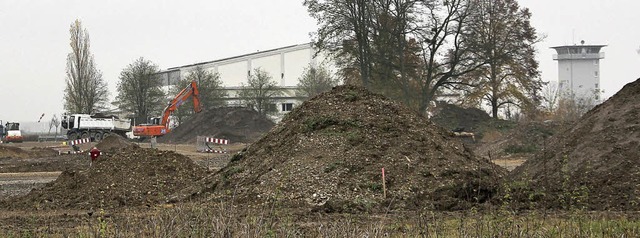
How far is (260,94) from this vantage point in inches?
3063

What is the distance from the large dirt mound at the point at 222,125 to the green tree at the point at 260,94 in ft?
9.48

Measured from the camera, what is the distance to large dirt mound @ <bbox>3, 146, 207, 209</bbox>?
60.2 feet

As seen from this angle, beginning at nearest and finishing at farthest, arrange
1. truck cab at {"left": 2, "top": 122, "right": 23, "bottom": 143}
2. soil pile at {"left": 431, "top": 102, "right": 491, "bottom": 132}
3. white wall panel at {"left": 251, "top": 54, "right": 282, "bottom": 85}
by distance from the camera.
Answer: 1. soil pile at {"left": 431, "top": 102, "right": 491, "bottom": 132}
2. truck cab at {"left": 2, "top": 122, "right": 23, "bottom": 143}
3. white wall panel at {"left": 251, "top": 54, "right": 282, "bottom": 85}

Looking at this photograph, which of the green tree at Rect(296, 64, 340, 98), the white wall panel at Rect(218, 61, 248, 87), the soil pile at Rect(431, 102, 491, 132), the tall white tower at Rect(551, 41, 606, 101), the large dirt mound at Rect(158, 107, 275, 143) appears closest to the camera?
the soil pile at Rect(431, 102, 491, 132)

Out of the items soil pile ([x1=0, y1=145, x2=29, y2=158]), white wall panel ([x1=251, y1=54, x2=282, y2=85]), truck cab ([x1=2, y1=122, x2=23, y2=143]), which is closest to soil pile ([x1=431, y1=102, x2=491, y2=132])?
A: soil pile ([x1=0, y1=145, x2=29, y2=158])

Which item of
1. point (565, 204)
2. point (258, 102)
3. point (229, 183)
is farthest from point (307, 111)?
point (258, 102)

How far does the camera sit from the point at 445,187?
53.2 feet

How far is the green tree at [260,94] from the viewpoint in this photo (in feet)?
254

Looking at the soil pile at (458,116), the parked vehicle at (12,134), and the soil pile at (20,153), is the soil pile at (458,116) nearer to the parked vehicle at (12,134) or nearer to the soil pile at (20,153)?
the soil pile at (20,153)

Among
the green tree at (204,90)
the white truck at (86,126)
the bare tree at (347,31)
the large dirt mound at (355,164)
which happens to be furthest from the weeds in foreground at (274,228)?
the green tree at (204,90)

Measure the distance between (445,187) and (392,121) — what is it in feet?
11.7

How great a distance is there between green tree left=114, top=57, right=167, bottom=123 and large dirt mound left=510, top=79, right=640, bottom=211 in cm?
6158

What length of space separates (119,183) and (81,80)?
6086 cm

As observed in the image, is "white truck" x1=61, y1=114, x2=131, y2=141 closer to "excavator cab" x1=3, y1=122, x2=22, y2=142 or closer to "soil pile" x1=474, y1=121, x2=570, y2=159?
"excavator cab" x1=3, y1=122, x2=22, y2=142
